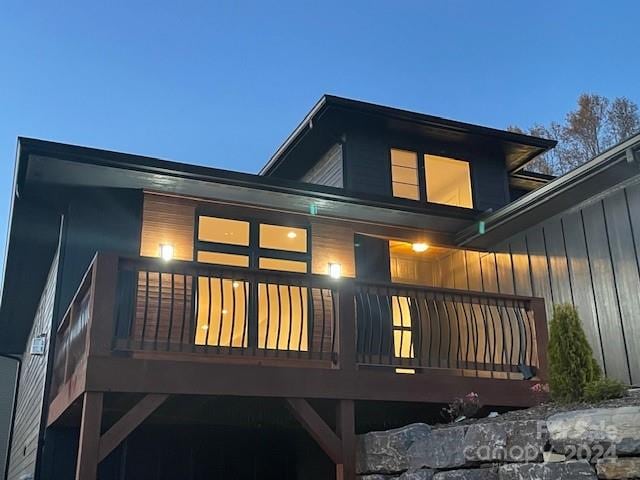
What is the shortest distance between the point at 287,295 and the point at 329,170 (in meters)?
3.23

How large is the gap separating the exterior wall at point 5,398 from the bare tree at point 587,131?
15.8m

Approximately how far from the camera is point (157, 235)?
7.80m

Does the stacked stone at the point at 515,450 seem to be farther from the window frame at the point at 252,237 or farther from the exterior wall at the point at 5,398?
the exterior wall at the point at 5,398

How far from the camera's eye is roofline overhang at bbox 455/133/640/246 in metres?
6.41

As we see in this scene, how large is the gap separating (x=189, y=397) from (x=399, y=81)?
303 ft

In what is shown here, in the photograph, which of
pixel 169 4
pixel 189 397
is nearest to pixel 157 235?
pixel 189 397

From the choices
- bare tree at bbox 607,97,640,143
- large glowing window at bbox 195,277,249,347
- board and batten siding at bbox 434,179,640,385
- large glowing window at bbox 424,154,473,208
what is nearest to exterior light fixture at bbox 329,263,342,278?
large glowing window at bbox 195,277,249,347

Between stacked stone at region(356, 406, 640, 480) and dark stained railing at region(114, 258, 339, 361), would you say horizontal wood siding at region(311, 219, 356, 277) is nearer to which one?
dark stained railing at region(114, 258, 339, 361)

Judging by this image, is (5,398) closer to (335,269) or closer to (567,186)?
(335,269)

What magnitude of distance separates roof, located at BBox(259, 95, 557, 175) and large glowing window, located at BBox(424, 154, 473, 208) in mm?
368

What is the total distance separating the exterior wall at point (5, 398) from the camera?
1738 centimetres

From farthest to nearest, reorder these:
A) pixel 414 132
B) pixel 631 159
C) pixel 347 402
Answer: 1. pixel 414 132
2. pixel 631 159
3. pixel 347 402

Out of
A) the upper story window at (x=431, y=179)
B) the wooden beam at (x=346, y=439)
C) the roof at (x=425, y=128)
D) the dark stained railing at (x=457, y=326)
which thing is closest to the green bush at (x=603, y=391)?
the dark stained railing at (x=457, y=326)

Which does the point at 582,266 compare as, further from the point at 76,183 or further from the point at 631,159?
the point at 76,183
